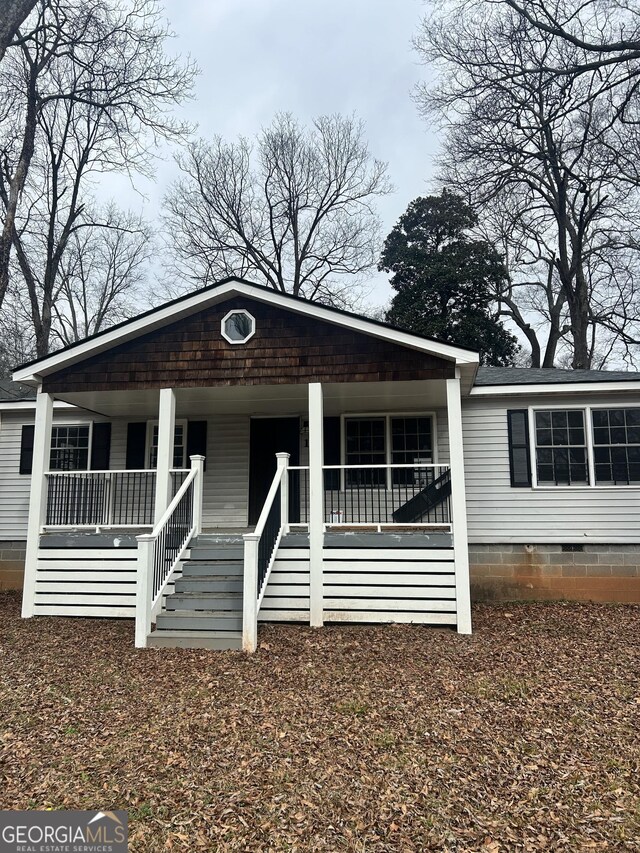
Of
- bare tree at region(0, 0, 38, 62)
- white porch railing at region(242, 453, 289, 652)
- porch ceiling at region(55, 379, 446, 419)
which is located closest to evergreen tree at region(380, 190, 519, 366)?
porch ceiling at region(55, 379, 446, 419)

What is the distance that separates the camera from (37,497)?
8234mm

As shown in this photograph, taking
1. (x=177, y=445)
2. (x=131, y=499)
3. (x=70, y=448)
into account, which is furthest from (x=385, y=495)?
(x=70, y=448)

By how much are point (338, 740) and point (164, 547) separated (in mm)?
3808

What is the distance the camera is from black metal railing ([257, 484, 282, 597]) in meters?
6.80

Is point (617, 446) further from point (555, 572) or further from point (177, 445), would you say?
point (177, 445)

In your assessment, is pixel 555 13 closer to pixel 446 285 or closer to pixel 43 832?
pixel 446 285

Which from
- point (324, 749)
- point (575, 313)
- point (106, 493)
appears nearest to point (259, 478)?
point (106, 493)

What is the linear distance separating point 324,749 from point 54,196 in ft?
70.7

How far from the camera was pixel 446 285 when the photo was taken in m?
21.0

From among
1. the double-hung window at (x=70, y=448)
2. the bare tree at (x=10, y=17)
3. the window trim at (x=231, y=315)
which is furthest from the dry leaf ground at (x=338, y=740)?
the bare tree at (x=10, y=17)

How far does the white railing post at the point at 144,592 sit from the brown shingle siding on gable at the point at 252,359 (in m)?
2.60

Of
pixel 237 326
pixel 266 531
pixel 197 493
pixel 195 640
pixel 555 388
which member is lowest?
pixel 195 640

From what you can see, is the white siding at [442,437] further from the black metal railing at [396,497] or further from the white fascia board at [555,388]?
the white fascia board at [555,388]

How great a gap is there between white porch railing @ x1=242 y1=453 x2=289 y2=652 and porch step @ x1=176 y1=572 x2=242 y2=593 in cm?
A: 36
